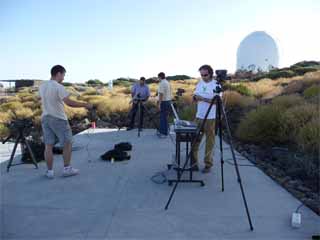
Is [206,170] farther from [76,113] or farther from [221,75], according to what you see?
[76,113]

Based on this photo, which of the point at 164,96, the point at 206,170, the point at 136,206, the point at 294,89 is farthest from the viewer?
the point at 294,89

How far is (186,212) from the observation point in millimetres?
3395

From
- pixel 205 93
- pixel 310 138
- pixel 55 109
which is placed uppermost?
pixel 205 93

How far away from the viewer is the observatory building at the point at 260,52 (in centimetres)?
3681

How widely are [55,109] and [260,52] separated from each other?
117 ft

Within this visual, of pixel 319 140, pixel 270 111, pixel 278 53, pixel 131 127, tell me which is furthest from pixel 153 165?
pixel 278 53

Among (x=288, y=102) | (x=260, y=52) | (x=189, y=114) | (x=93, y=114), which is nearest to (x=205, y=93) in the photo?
(x=93, y=114)

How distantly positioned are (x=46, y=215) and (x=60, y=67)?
77.4 inches

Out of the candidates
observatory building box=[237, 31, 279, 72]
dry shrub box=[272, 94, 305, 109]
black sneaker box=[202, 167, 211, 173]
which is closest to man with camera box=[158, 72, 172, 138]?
dry shrub box=[272, 94, 305, 109]

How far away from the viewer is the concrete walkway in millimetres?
2953

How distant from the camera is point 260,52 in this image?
1444 inches

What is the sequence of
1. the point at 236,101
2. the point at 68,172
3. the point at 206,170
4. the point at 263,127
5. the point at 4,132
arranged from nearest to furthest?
the point at 68,172, the point at 206,170, the point at 263,127, the point at 4,132, the point at 236,101

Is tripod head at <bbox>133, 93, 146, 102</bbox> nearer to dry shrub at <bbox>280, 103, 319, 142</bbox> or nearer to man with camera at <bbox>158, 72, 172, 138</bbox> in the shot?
man with camera at <bbox>158, 72, 172, 138</bbox>

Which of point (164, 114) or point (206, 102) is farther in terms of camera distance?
point (164, 114)
